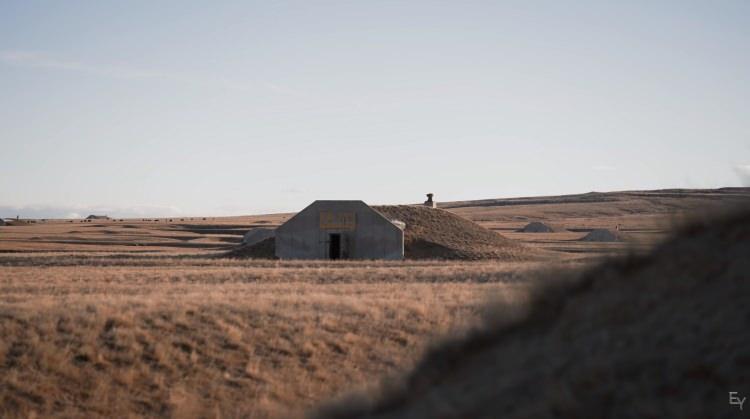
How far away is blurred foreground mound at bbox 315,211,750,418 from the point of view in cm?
557

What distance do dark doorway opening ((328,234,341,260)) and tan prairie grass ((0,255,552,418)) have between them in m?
24.3

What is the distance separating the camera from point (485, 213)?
185m

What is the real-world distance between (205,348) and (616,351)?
12870mm

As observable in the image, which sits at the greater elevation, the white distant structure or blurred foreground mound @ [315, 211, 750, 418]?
the white distant structure

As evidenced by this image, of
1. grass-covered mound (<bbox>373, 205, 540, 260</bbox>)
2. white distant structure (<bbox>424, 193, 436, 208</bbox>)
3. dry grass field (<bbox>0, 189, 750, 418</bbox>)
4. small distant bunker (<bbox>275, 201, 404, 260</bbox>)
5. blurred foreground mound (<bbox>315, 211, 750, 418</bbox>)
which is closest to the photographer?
blurred foreground mound (<bbox>315, 211, 750, 418</bbox>)

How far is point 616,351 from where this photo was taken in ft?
19.9

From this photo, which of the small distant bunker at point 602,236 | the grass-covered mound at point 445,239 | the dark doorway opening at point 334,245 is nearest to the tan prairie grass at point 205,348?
the dark doorway opening at point 334,245

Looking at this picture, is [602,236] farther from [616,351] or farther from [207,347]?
[616,351]

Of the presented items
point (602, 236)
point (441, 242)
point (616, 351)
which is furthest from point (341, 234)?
point (602, 236)

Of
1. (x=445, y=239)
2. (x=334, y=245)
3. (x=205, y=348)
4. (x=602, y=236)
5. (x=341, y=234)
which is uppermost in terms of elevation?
(x=341, y=234)

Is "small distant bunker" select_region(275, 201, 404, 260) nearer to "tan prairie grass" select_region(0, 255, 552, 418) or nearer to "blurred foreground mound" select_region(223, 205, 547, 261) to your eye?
"blurred foreground mound" select_region(223, 205, 547, 261)

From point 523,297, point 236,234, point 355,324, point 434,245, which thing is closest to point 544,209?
point 236,234

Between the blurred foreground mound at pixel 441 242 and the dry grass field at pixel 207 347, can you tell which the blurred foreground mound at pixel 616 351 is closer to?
the dry grass field at pixel 207 347

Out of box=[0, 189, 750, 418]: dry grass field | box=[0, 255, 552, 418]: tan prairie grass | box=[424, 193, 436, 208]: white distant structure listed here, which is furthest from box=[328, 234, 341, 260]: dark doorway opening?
box=[0, 255, 552, 418]: tan prairie grass
